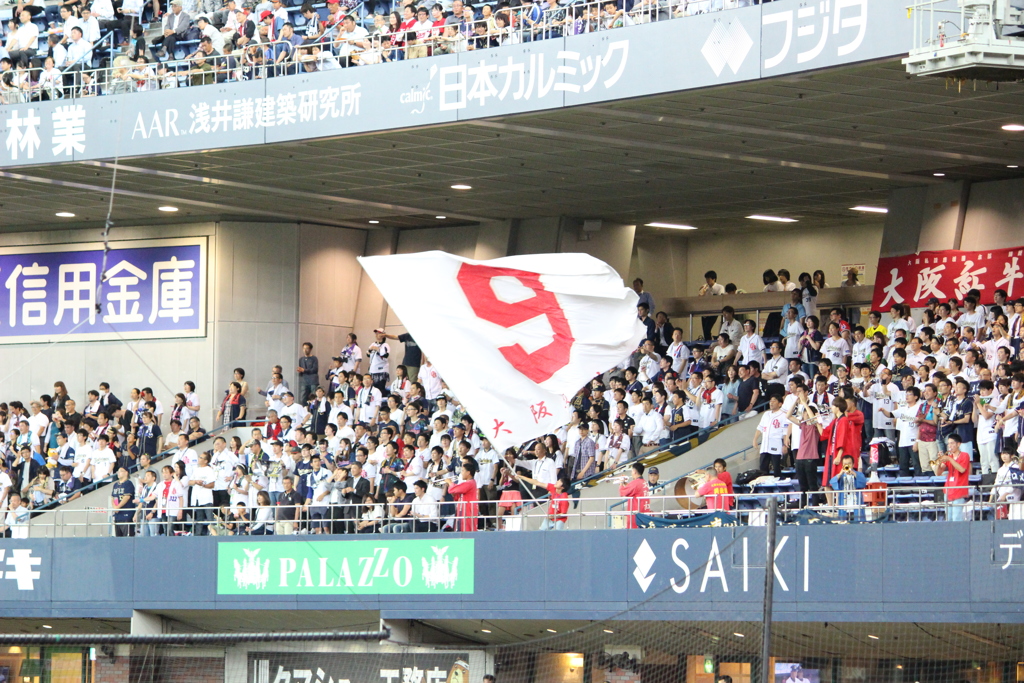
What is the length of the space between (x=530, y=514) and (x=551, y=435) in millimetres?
1681

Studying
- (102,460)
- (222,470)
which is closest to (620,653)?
(222,470)

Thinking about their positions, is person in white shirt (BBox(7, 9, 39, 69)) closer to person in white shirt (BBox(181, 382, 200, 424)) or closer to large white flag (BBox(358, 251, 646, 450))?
person in white shirt (BBox(181, 382, 200, 424))

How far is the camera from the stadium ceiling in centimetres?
1814

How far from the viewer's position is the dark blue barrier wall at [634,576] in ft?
49.9

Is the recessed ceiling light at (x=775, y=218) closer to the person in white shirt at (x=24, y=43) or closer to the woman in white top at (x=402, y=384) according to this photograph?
the woman in white top at (x=402, y=384)

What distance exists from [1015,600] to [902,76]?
5.60 metres

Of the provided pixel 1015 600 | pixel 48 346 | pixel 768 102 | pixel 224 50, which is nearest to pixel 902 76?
pixel 768 102

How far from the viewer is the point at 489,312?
1399cm

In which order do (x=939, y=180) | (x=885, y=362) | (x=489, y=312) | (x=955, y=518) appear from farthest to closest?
(x=939, y=180)
(x=885, y=362)
(x=955, y=518)
(x=489, y=312)

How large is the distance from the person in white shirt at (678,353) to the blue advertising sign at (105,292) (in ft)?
27.7

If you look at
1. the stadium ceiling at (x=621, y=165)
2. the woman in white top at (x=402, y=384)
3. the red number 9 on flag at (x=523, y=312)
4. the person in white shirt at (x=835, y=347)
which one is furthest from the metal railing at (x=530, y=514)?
the stadium ceiling at (x=621, y=165)

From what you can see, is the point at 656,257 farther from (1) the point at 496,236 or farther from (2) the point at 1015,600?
(2) the point at 1015,600

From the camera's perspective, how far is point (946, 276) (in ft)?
75.2

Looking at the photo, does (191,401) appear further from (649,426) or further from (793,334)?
(793,334)
